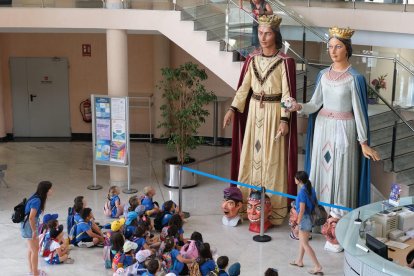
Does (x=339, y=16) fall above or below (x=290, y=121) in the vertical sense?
above

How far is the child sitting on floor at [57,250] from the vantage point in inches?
319

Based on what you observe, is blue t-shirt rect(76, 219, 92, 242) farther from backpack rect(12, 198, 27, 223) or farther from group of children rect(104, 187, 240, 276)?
backpack rect(12, 198, 27, 223)

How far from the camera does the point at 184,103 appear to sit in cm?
1161

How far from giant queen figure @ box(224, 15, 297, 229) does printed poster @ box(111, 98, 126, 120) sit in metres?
2.33

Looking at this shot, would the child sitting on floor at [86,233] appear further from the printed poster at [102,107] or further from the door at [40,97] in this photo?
the door at [40,97]

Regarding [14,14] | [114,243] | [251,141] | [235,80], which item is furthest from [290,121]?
[14,14]

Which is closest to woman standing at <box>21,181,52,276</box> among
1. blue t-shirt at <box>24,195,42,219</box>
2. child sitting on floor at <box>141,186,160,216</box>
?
blue t-shirt at <box>24,195,42,219</box>

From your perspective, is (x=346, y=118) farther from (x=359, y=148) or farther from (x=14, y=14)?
(x=14, y=14)

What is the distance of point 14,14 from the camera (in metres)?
11.2

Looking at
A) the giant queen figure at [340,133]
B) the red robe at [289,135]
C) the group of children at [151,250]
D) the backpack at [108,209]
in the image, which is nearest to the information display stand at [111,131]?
the backpack at [108,209]

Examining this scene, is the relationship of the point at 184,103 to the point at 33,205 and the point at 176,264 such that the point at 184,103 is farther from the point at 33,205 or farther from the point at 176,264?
the point at 33,205

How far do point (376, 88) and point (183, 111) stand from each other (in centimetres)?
366

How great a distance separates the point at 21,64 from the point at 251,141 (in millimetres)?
8219

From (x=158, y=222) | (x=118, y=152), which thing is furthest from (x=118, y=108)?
(x=158, y=222)
